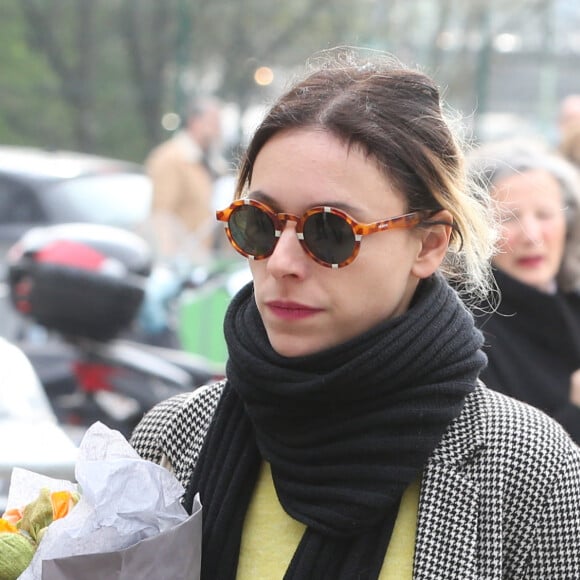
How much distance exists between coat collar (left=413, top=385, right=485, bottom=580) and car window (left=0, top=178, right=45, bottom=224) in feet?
20.6

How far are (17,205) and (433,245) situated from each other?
627 cm

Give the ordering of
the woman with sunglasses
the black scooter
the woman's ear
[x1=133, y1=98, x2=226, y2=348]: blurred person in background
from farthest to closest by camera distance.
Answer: [x1=133, y1=98, x2=226, y2=348]: blurred person in background
the black scooter
the woman's ear
the woman with sunglasses

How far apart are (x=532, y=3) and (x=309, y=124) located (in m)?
9.59

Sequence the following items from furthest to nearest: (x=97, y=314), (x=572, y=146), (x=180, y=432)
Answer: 1. (x=572, y=146)
2. (x=97, y=314)
3. (x=180, y=432)

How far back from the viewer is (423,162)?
1.75 m

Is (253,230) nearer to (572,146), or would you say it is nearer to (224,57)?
(572,146)

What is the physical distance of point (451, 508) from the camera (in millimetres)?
1685

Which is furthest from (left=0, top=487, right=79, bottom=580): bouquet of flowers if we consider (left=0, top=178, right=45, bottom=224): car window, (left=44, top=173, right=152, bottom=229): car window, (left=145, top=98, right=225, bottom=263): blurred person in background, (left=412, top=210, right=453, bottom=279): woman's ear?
(left=0, top=178, right=45, bottom=224): car window

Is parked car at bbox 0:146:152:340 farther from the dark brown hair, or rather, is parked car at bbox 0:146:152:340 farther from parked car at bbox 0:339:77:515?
the dark brown hair

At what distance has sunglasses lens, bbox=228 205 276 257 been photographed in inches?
68.0

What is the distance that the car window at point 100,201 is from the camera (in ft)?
25.2

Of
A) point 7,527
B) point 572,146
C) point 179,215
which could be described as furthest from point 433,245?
point 179,215

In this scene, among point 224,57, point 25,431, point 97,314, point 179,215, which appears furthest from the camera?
point 224,57

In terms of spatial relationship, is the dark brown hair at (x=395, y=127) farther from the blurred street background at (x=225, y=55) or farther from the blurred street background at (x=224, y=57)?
the blurred street background at (x=225, y=55)
